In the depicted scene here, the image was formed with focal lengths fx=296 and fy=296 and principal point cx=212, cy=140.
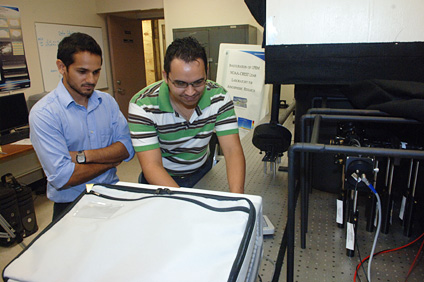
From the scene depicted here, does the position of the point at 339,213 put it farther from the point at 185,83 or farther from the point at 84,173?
the point at 84,173

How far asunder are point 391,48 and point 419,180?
437 millimetres

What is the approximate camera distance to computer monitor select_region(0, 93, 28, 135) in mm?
3066

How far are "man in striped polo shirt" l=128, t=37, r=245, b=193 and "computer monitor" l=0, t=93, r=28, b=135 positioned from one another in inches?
100

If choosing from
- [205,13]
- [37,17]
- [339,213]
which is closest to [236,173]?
[339,213]

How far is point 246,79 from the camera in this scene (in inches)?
115

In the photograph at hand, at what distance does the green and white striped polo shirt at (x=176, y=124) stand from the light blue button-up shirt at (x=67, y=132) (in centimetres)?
27

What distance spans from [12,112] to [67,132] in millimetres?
2366

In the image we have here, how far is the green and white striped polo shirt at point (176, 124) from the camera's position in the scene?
122 centimetres

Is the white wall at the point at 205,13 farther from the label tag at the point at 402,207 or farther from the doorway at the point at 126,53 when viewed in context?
the label tag at the point at 402,207

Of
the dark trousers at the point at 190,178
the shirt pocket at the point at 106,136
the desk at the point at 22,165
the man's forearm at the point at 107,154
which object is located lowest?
the desk at the point at 22,165

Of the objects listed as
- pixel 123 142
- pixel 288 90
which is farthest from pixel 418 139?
pixel 288 90

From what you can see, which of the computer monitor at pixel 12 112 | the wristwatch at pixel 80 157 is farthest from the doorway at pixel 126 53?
the wristwatch at pixel 80 157

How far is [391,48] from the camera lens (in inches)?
38.7

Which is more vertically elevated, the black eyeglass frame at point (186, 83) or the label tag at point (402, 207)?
the black eyeglass frame at point (186, 83)
